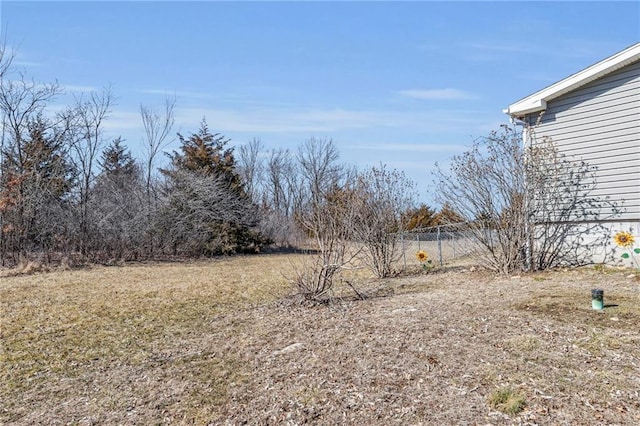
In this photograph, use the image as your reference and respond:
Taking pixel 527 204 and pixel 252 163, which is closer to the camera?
pixel 527 204

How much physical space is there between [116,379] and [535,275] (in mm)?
6017

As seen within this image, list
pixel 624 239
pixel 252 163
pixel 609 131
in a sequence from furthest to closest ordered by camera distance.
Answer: pixel 252 163 < pixel 609 131 < pixel 624 239

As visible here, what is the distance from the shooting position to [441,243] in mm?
10766

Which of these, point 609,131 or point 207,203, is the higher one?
point 609,131

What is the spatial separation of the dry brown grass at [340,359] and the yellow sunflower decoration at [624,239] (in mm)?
1068

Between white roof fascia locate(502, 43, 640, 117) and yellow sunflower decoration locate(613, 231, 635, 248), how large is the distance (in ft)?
8.28

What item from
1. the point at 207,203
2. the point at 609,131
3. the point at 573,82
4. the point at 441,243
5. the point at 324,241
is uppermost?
the point at 573,82

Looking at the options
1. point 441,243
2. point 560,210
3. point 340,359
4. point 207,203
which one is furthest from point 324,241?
point 207,203

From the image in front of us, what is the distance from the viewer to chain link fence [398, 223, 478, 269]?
7.77 metres

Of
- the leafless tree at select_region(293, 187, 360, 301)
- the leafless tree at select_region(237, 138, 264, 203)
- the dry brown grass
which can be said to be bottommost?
the dry brown grass

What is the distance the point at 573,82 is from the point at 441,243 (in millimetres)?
4692

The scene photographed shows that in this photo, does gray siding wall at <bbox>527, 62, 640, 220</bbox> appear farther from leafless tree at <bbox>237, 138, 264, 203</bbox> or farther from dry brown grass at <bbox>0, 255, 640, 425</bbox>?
leafless tree at <bbox>237, 138, 264, 203</bbox>

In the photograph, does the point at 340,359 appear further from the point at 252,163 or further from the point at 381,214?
the point at 252,163

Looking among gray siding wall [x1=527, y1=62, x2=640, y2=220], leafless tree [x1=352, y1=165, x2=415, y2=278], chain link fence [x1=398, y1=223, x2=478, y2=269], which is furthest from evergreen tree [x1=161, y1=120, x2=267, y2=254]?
gray siding wall [x1=527, y1=62, x2=640, y2=220]
